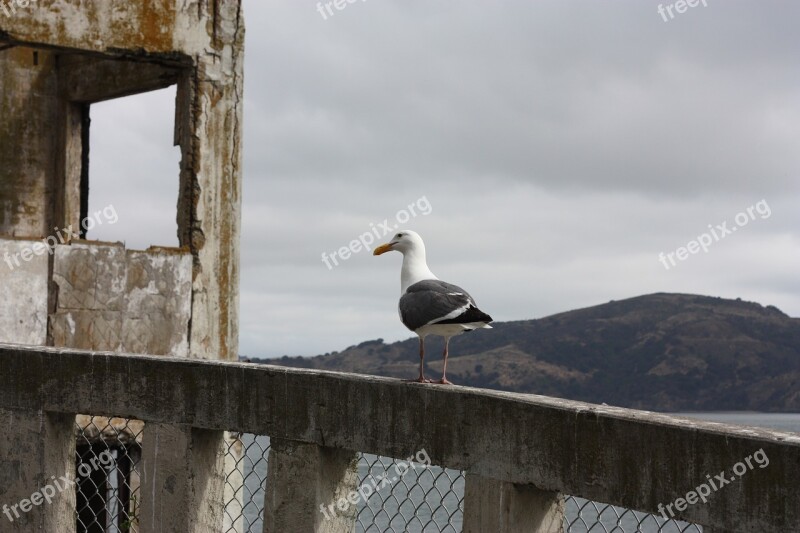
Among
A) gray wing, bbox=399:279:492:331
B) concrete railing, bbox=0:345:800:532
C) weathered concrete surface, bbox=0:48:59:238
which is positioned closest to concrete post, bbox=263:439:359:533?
concrete railing, bbox=0:345:800:532

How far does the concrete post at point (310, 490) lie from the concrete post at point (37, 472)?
4.60ft

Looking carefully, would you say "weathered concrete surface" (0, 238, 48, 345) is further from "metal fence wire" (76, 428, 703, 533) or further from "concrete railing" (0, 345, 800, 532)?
"concrete railing" (0, 345, 800, 532)

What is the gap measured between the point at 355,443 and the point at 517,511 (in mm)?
870

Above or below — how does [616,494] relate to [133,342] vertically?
below

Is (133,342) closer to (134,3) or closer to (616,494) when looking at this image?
(134,3)

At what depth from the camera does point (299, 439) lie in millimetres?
4523

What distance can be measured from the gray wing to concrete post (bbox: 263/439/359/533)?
0.74 meters

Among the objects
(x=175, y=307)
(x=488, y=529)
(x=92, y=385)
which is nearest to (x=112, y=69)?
(x=175, y=307)

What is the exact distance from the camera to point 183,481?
4809 millimetres

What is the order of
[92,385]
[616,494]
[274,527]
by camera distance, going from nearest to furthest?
[616,494]
[274,527]
[92,385]

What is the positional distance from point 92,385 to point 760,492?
345 cm

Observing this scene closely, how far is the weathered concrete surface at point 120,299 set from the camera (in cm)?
1130

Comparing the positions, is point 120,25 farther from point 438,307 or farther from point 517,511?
point 517,511

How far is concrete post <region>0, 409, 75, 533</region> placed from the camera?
17.7ft
